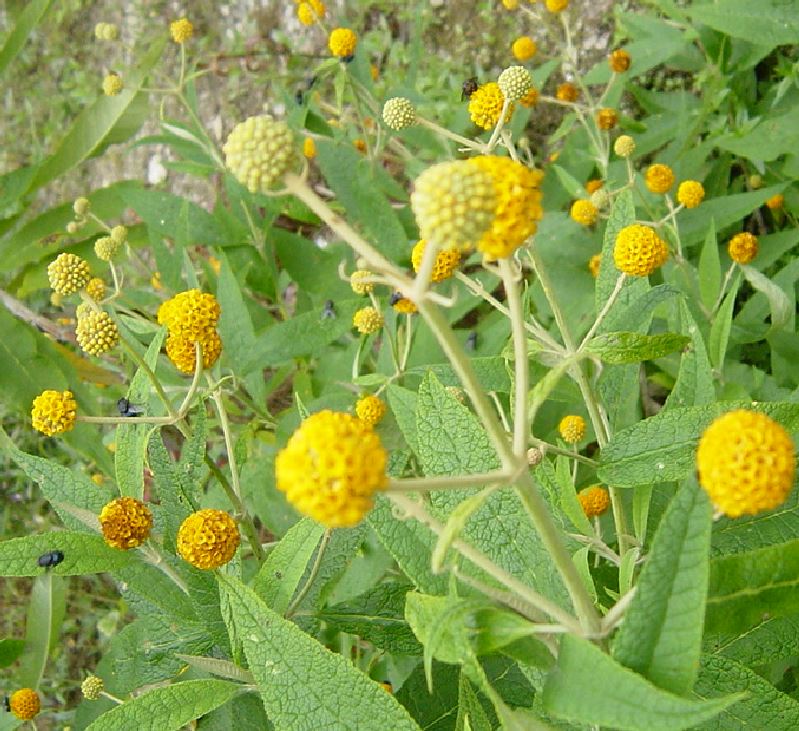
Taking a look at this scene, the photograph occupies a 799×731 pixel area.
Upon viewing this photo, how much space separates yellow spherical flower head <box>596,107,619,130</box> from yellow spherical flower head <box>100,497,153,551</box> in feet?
7.78

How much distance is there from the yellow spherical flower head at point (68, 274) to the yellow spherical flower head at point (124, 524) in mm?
671

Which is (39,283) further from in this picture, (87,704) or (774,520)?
(774,520)

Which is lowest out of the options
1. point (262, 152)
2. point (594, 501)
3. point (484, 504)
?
point (594, 501)

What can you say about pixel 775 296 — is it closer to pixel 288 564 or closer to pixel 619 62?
pixel 619 62

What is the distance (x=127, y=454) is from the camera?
6.93 feet

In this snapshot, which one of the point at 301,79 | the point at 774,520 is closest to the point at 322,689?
the point at 774,520

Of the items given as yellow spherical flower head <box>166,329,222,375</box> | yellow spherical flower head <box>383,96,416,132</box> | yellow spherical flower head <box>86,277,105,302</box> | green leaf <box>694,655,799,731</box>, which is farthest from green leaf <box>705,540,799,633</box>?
yellow spherical flower head <box>86,277,105,302</box>

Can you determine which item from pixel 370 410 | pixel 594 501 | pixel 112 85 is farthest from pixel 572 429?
pixel 112 85

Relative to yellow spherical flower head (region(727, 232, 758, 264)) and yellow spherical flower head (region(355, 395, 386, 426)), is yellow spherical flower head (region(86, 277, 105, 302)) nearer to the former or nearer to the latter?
yellow spherical flower head (region(355, 395, 386, 426))

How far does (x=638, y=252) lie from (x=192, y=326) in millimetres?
1075

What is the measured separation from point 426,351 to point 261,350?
586 millimetres

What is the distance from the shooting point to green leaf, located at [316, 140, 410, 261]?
121 inches

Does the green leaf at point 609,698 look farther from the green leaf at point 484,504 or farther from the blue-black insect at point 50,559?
the blue-black insect at point 50,559

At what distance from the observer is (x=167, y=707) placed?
1695mm
